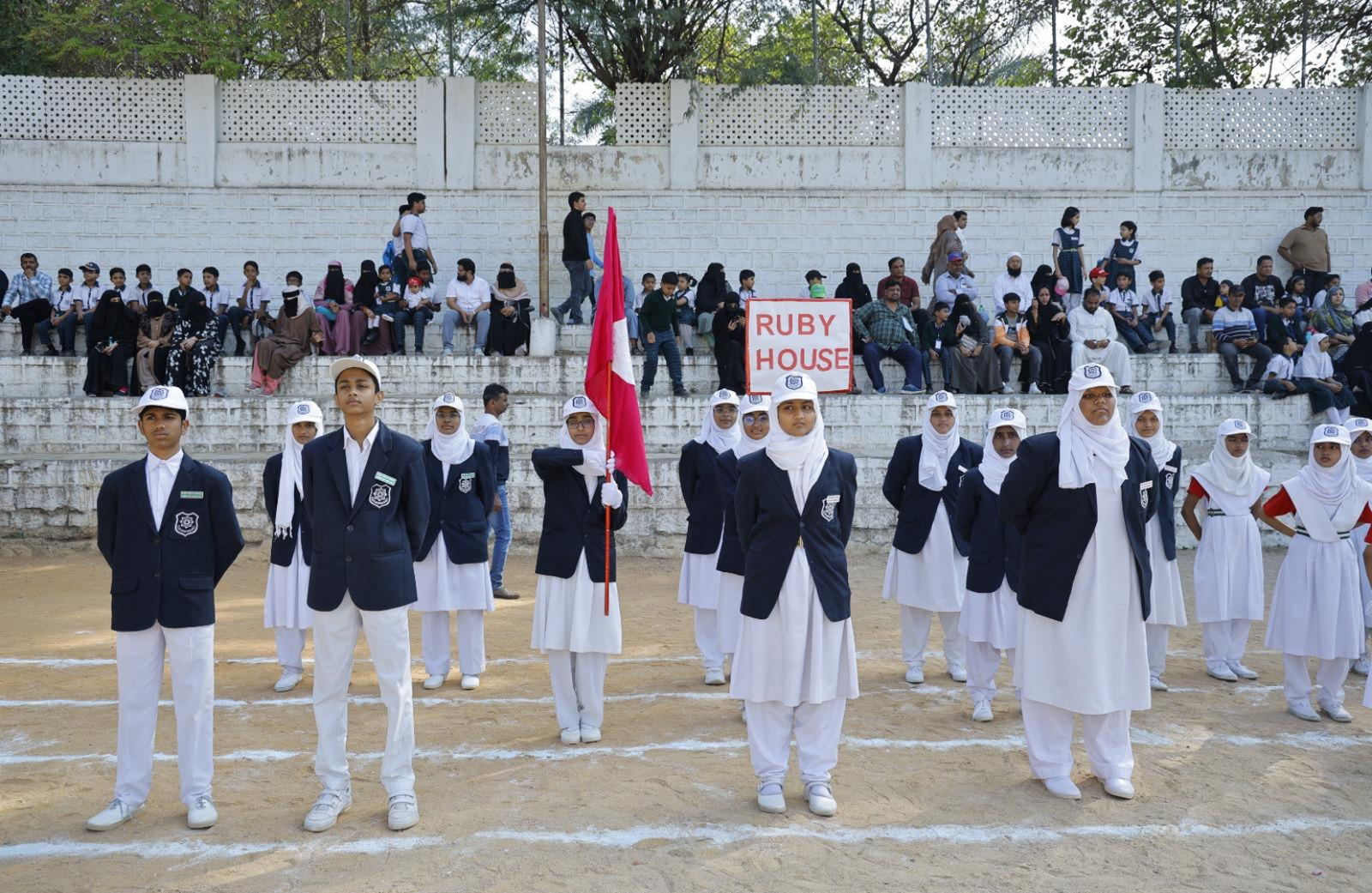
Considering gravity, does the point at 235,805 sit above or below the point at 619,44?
below

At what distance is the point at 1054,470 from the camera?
19.3ft

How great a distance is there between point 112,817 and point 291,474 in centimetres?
310

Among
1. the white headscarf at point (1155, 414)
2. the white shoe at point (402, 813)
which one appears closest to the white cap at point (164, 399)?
the white shoe at point (402, 813)

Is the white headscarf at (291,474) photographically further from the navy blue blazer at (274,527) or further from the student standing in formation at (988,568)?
the student standing in formation at (988,568)

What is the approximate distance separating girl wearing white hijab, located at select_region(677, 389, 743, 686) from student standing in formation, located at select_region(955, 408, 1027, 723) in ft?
5.33

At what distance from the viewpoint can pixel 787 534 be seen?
5637mm

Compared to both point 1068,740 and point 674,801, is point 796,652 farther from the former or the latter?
point 1068,740

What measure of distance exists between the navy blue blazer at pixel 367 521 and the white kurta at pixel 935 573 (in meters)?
3.74

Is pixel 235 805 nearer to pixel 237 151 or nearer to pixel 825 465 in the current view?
pixel 825 465

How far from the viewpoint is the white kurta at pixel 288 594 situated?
7930 mm

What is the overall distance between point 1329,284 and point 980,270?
5189 mm

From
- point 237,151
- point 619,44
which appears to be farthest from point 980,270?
point 237,151

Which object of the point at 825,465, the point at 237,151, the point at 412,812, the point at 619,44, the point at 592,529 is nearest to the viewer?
the point at 412,812

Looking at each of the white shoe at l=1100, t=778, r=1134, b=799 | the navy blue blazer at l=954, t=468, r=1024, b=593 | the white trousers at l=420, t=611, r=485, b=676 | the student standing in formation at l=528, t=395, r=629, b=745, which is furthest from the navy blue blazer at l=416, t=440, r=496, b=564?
the white shoe at l=1100, t=778, r=1134, b=799
